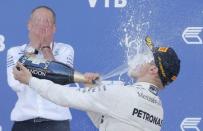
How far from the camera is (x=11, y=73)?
373 centimetres

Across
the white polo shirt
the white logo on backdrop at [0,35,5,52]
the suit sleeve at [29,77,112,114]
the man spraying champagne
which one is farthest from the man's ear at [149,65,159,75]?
the white logo on backdrop at [0,35,5,52]

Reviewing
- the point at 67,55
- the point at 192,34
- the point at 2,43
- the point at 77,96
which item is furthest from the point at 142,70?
the point at 2,43

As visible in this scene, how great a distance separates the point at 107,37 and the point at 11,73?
2.48 feet

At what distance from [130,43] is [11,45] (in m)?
0.76

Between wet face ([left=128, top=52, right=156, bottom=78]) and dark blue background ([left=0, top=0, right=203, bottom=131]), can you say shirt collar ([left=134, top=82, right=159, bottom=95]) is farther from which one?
dark blue background ([left=0, top=0, right=203, bottom=131])

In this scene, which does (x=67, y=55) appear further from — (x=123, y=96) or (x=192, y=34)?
(x=123, y=96)

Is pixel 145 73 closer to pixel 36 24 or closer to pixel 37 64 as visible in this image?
pixel 37 64

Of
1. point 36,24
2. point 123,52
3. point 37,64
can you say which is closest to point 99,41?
point 123,52

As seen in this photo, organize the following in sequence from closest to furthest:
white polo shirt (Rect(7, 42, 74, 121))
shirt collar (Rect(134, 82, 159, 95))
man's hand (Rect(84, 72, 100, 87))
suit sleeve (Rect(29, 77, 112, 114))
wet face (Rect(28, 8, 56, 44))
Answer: suit sleeve (Rect(29, 77, 112, 114)) → shirt collar (Rect(134, 82, 159, 95)) → man's hand (Rect(84, 72, 100, 87)) → white polo shirt (Rect(7, 42, 74, 121)) → wet face (Rect(28, 8, 56, 44))

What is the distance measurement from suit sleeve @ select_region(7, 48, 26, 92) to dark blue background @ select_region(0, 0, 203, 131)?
424 mm

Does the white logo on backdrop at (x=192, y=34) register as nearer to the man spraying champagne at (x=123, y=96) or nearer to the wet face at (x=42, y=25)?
the wet face at (x=42, y=25)

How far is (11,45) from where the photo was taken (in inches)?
167

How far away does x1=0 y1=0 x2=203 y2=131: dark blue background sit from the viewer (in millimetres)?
4141

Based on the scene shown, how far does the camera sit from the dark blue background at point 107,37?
4.14 m
